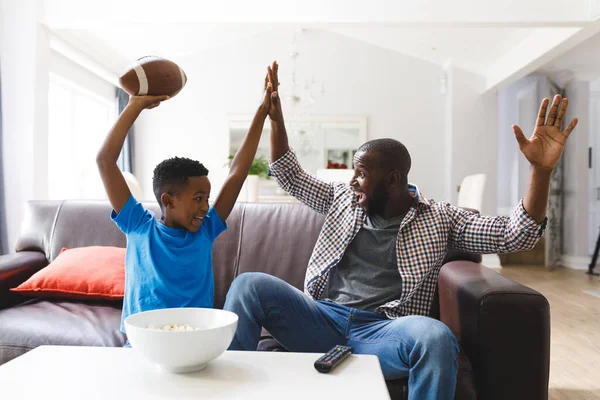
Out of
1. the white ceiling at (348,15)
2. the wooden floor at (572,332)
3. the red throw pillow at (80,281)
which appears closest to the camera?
the red throw pillow at (80,281)

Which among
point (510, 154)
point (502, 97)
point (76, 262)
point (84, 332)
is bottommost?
point (84, 332)

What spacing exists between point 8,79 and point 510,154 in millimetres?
6025

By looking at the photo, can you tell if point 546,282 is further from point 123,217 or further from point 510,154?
point 123,217

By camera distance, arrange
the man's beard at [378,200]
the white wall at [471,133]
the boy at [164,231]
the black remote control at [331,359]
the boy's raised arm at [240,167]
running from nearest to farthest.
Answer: the black remote control at [331,359] → the boy at [164,231] → the boy's raised arm at [240,167] → the man's beard at [378,200] → the white wall at [471,133]

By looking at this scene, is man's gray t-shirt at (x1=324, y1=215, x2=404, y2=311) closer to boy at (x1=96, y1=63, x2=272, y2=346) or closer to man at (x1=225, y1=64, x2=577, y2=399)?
man at (x1=225, y1=64, x2=577, y2=399)

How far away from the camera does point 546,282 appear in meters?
5.14

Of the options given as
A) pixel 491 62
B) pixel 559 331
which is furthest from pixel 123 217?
pixel 491 62

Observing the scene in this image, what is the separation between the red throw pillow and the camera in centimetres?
187

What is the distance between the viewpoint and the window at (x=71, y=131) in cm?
534

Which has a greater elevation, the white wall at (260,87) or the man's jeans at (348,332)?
the white wall at (260,87)

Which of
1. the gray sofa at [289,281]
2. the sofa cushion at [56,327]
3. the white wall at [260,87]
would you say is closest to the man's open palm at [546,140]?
the gray sofa at [289,281]

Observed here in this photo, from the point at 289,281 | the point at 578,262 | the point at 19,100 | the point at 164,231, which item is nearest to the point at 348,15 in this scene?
the point at 19,100

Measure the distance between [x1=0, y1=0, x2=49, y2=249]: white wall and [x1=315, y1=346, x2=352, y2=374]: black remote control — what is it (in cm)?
357

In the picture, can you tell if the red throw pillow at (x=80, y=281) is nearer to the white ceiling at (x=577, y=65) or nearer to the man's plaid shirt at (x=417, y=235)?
the man's plaid shirt at (x=417, y=235)
